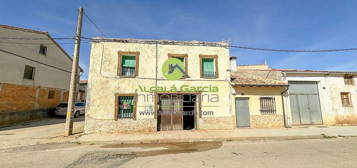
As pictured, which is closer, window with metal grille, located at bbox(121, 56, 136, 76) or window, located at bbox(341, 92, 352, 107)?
window with metal grille, located at bbox(121, 56, 136, 76)

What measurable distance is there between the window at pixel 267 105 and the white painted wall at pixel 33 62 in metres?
20.2

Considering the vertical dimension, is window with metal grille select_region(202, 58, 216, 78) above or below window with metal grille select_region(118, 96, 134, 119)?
above

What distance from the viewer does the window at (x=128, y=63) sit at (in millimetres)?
9750

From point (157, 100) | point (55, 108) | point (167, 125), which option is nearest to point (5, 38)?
point (55, 108)

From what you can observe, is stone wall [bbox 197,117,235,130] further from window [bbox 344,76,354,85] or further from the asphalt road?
window [bbox 344,76,354,85]

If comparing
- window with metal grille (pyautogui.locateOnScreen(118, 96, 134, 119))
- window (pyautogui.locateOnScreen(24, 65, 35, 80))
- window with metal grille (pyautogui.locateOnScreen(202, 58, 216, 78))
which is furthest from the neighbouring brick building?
window with metal grille (pyautogui.locateOnScreen(202, 58, 216, 78))

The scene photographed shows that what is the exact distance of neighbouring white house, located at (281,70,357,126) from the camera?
1110 cm

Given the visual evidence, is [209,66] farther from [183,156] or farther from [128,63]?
[183,156]

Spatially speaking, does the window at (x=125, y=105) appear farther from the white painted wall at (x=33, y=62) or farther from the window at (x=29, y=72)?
the window at (x=29, y=72)

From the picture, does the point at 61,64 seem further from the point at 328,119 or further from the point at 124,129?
the point at 328,119

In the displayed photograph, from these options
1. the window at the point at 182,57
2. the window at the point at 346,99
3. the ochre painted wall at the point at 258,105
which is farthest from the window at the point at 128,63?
the window at the point at 346,99

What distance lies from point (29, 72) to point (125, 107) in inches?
487

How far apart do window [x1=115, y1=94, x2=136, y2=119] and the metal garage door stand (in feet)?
37.8

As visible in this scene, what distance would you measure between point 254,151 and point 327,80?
1108cm
